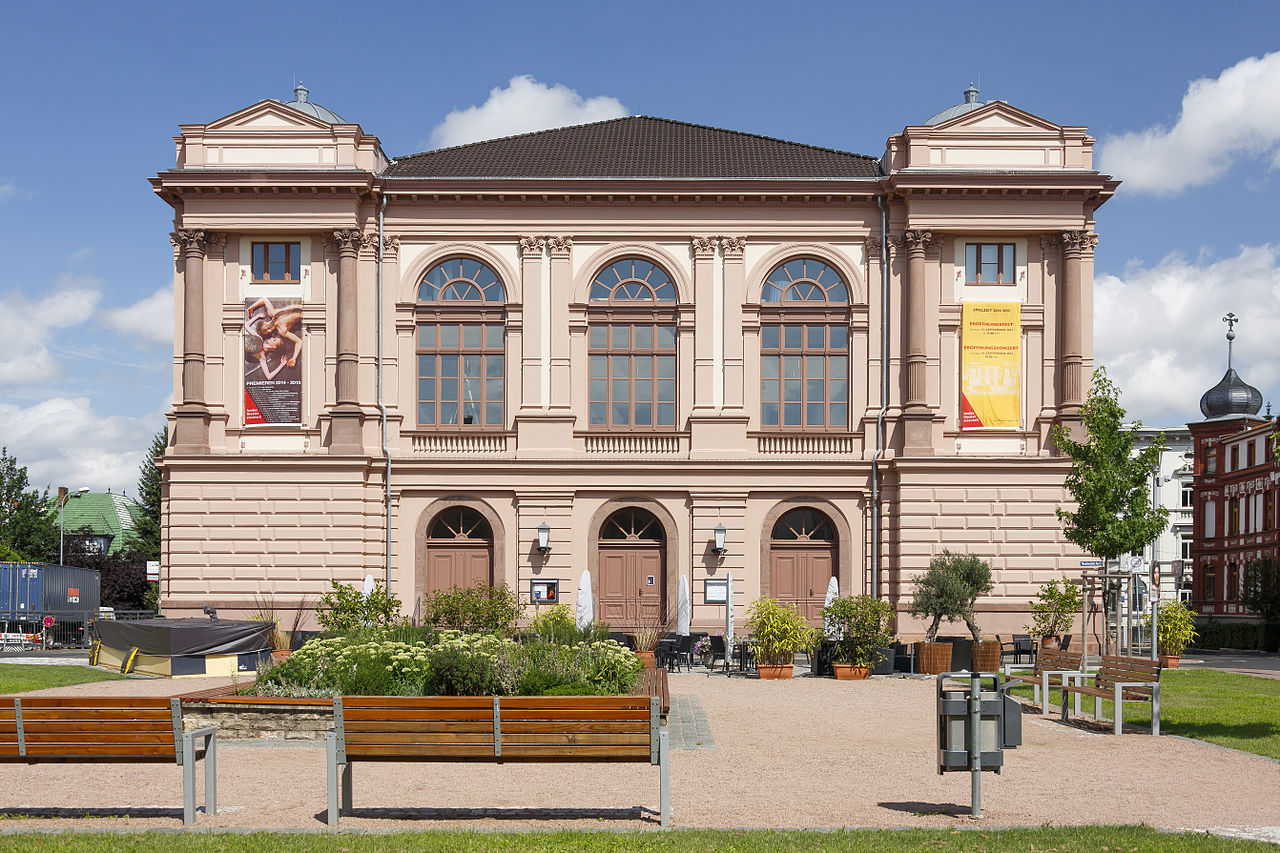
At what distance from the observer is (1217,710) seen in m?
20.4

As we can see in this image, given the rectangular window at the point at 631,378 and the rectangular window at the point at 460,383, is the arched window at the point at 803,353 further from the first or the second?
the rectangular window at the point at 460,383

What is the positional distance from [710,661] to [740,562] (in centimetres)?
660

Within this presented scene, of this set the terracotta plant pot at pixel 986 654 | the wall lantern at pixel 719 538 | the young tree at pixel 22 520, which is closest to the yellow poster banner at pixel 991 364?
the wall lantern at pixel 719 538

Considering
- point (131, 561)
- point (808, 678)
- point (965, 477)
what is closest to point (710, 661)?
point (808, 678)

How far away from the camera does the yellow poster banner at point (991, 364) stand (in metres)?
37.9

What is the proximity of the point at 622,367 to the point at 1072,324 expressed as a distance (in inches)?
506

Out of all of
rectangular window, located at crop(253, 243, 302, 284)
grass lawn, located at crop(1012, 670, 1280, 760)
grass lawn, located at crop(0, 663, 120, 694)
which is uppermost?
rectangular window, located at crop(253, 243, 302, 284)

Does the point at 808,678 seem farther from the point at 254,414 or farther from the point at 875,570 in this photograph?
the point at 254,414

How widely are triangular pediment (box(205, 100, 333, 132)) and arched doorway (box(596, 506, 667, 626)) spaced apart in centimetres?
1420

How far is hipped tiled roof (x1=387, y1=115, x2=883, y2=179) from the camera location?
39.2 metres

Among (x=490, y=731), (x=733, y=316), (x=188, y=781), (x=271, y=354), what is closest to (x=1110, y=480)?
(x=733, y=316)

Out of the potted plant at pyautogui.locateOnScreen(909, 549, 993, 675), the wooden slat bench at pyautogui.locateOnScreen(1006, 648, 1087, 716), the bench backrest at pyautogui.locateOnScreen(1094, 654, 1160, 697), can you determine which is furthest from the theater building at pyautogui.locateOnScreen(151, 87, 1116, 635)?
the bench backrest at pyautogui.locateOnScreen(1094, 654, 1160, 697)

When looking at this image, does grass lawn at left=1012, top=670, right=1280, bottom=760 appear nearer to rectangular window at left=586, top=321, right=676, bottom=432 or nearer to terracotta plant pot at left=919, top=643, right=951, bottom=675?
terracotta plant pot at left=919, top=643, right=951, bottom=675

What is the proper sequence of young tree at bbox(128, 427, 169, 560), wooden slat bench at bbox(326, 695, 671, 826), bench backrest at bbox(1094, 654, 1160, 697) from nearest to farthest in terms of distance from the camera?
wooden slat bench at bbox(326, 695, 671, 826)
bench backrest at bbox(1094, 654, 1160, 697)
young tree at bbox(128, 427, 169, 560)
